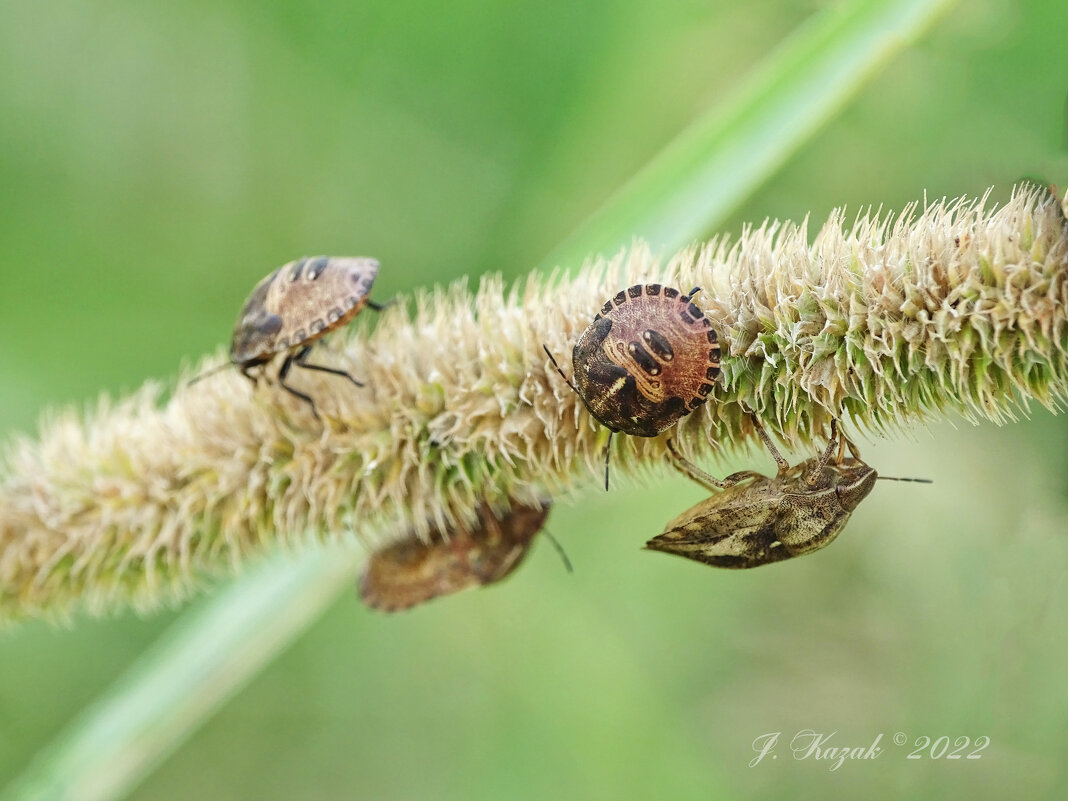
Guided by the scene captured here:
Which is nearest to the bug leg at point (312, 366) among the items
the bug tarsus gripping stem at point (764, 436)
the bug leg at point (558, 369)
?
the bug leg at point (558, 369)

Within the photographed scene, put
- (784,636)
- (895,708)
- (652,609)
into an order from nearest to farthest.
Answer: (895,708) < (784,636) < (652,609)

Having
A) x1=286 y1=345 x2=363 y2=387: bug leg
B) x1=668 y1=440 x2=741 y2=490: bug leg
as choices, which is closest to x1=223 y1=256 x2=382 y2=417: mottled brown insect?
x1=286 y1=345 x2=363 y2=387: bug leg

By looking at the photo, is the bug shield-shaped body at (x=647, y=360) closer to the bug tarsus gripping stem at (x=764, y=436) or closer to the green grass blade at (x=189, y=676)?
the bug tarsus gripping stem at (x=764, y=436)

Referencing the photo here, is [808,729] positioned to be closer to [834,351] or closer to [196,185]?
[834,351]

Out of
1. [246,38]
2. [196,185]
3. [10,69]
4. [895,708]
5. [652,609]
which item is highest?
[10,69]


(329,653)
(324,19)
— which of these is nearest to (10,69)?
(324,19)

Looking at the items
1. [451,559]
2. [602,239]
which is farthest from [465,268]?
[451,559]
